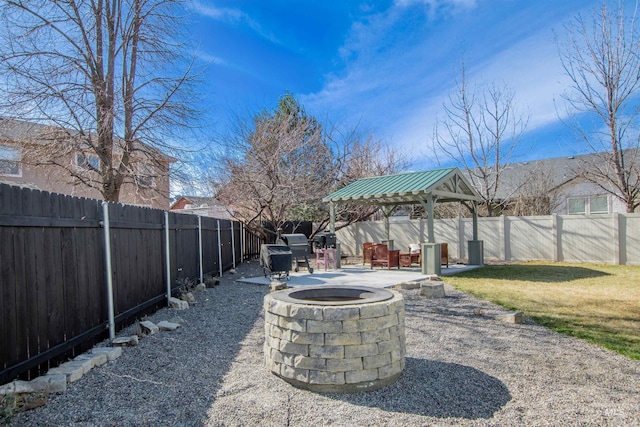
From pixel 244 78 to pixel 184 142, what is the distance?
5586mm

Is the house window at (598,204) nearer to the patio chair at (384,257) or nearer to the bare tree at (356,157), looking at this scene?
the bare tree at (356,157)

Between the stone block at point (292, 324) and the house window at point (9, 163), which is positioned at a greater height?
the house window at point (9, 163)

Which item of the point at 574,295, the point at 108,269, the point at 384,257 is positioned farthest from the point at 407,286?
the point at 108,269

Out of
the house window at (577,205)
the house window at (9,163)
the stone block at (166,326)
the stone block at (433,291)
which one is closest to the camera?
the stone block at (166,326)

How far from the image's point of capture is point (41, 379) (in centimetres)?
296

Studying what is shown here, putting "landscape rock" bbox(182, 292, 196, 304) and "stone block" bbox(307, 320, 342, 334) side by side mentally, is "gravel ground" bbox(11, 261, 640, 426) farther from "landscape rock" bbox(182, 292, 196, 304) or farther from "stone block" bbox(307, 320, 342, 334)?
"landscape rock" bbox(182, 292, 196, 304)

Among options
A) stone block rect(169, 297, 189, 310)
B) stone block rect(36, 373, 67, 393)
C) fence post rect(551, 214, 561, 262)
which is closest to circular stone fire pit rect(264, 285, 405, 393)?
stone block rect(36, 373, 67, 393)

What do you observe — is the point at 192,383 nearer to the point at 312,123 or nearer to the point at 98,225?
the point at 98,225

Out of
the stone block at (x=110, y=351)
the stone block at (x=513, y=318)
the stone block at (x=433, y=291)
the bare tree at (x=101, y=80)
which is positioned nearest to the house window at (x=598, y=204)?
the stone block at (x=433, y=291)

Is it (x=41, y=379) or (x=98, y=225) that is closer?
(x=41, y=379)

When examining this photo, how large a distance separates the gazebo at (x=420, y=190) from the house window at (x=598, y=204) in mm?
10377

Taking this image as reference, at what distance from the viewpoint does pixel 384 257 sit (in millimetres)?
11570

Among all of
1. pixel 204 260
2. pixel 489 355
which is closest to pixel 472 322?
pixel 489 355

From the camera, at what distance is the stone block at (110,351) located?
3.81 metres
